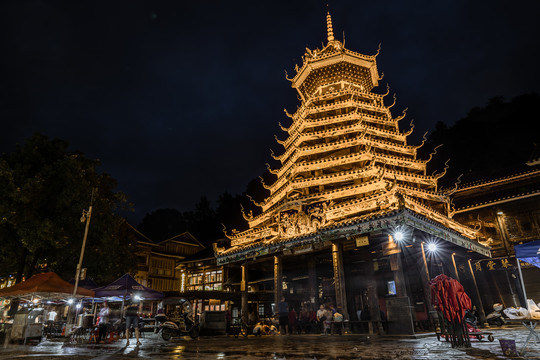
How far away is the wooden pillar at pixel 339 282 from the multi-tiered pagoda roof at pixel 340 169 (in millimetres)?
1242

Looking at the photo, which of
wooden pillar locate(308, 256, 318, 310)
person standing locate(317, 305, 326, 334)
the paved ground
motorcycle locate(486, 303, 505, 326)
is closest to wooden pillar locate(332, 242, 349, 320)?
person standing locate(317, 305, 326, 334)

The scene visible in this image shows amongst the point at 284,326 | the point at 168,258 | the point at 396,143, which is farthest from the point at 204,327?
the point at 168,258

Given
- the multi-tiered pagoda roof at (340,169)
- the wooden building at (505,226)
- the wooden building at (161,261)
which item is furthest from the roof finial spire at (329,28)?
the wooden building at (161,261)

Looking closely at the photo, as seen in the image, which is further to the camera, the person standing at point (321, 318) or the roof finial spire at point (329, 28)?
the roof finial spire at point (329, 28)

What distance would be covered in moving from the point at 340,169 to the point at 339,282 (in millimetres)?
7552

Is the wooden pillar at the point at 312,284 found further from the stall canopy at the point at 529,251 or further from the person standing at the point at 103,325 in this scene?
the stall canopy at the point at 529,251

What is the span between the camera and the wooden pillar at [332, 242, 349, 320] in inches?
594

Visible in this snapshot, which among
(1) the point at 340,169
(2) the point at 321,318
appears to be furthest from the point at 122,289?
(1) the point at 340,169

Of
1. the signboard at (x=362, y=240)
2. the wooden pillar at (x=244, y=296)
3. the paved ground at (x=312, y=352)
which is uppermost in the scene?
the signboard at (x=362, y=240)

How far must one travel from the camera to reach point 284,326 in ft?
56.2

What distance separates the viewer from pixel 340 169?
67.6 feet

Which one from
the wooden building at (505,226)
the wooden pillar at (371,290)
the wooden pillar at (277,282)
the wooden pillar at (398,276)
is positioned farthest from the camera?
the wooden building at (505,226)

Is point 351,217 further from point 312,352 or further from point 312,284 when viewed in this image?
point 312,352

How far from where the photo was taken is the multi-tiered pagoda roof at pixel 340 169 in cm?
1709
